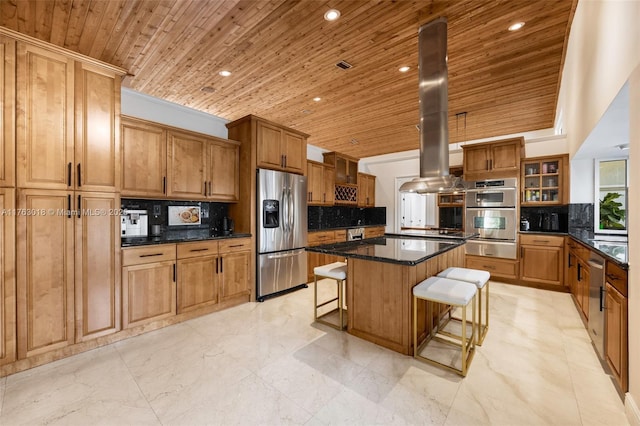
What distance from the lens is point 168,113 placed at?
376 centimetres

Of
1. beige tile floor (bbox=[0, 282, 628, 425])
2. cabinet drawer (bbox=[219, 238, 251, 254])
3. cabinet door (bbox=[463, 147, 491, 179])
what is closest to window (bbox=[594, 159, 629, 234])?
cabinet door (bbox=[463, 147, 491, 179])

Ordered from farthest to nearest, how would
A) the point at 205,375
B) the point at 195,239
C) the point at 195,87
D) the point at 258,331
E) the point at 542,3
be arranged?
the point at 195,87
the point at 195,239
the point at 258,331
the point at 542,3
the point at 205,375

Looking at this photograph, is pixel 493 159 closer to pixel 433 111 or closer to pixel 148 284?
pixel 433 111

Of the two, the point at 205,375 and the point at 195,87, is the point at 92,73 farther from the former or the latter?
the point at 205,375

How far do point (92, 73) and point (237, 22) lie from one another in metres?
1.38

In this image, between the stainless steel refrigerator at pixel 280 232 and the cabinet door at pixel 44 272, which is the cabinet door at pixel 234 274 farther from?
the cabinet door at pixel 44 272

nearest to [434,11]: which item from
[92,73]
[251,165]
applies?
[251,165]

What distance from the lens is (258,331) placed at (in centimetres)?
275

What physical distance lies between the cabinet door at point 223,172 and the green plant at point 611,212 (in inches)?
215

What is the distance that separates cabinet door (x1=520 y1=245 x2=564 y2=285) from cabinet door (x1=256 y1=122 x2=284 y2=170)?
13.9ft

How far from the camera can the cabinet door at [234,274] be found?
3.34 m

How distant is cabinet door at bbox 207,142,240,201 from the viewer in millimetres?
3553

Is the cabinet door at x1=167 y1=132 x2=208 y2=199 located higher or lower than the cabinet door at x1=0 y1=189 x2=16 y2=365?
higher

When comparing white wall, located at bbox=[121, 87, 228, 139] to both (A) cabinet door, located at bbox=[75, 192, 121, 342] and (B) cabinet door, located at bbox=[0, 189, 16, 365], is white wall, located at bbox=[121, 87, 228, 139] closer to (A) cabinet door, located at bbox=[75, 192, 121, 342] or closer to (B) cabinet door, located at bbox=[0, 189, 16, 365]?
(A) cabinet door, located at bbox=[75, 192, 121, 342]
